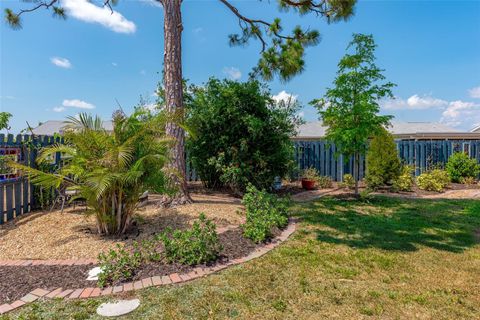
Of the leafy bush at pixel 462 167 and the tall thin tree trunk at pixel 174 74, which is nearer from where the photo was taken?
the tall thin tree trunk at pixel 174 74

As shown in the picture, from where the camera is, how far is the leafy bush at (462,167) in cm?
1016

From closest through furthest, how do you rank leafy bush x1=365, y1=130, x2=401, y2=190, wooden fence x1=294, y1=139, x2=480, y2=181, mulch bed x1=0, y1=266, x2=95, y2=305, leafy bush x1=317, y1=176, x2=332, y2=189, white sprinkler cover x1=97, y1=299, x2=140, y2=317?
1. white sprinkler cover x1=97, y1=299, x2=140, y2=317
2. mulch bed x1=0, y1=266, x2=95, y2=305
3. leafy bush x1=365, y1=130, x2=401, y2=190
4. leafy bush x1=317, y1=176, x2=332, y2=189
5. wooden fence x1=294, y1=139, x2=480, y2=181

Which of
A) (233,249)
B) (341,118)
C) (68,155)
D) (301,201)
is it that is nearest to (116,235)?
(68,155)

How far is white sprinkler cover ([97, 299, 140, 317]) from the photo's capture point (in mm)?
2270

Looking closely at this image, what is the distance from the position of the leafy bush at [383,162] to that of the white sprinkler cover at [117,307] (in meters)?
8.44

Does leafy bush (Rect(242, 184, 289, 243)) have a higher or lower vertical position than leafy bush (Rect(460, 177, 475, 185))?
lower

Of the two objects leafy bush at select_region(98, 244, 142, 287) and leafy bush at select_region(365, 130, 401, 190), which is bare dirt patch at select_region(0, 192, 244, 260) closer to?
leafy bush at select_region(98, 244, 142, 287)

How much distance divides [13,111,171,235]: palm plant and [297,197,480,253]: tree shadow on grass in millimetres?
2896

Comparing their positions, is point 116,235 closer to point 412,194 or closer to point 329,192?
point 329,192

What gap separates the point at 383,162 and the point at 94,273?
9033 millimetres

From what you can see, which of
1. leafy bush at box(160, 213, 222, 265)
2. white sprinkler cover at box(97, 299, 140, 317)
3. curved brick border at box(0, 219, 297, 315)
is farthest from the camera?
leafy bush at box(160, 213, 222, 265)

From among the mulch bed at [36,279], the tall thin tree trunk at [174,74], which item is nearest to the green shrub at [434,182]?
the tall thin tree trunk at [174,74]

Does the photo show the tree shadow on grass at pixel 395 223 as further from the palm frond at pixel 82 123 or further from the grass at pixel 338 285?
the palm frond at pixel 82 123

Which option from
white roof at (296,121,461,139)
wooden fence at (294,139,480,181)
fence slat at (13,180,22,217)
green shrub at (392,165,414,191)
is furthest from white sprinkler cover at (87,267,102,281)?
white roof at (296,121,461,139)
